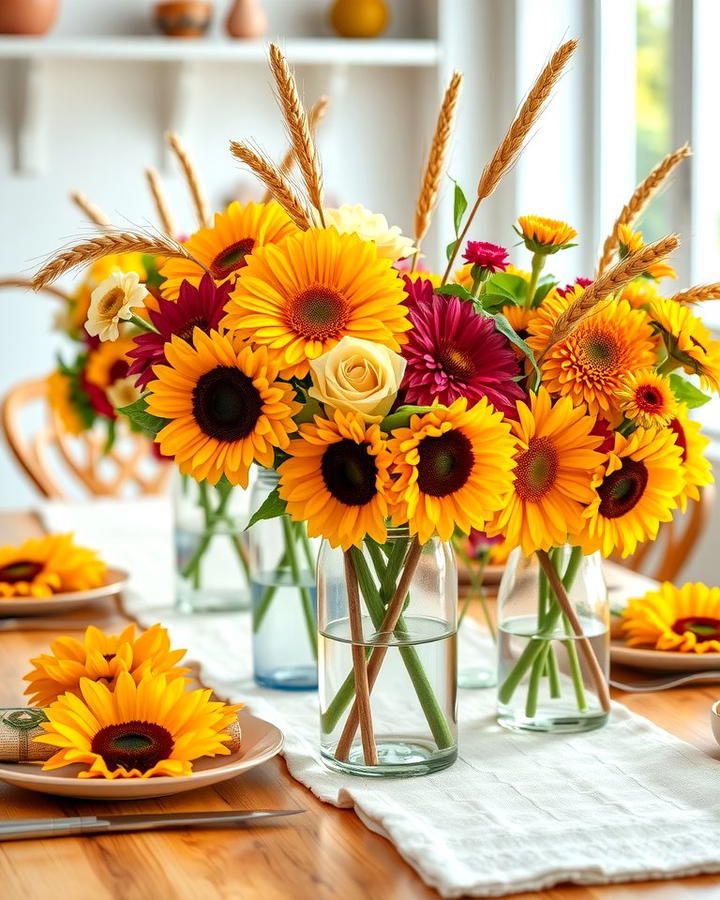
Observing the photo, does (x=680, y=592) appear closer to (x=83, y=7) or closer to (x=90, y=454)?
(x=90, y=454)

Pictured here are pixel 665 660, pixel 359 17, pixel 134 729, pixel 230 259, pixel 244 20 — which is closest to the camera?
pixel 134 729

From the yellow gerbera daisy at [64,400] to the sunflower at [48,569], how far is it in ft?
0.67

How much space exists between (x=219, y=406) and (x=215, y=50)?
2.69 metres

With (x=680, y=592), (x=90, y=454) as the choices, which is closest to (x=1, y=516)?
(x=90, y=454)

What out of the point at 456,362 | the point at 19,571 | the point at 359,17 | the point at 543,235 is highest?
the point at 359,17

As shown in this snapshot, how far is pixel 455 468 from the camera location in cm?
90

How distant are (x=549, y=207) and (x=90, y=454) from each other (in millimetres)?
1425

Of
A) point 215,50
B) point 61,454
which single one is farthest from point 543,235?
point 215,50

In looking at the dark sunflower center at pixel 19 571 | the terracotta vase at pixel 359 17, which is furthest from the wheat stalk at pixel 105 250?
the terracotta vase at pixel 359 17

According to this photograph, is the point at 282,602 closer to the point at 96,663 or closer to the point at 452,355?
the point at 96,663

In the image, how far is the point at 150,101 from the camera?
12.0 ft

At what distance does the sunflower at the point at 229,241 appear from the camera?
105cm

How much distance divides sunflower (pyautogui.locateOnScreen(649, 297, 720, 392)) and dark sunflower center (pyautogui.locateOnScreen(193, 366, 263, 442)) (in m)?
0.32

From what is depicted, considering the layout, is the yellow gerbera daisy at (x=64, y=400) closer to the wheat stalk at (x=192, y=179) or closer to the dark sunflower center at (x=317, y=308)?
the wheat stalk at (x=192, y=179)
